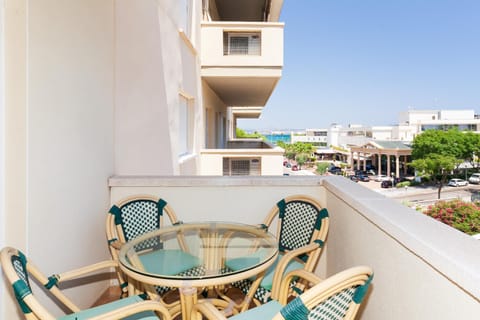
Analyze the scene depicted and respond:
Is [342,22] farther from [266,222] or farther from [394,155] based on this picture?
[266,222]

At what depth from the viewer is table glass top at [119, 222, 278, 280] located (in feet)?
6.54

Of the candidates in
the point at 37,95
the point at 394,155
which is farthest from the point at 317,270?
the point at 394,155

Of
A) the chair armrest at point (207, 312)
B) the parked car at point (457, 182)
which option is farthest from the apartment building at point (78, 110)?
the parked car at point (457, 182)

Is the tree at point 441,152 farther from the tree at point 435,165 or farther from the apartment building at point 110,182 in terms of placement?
the apartment building at point 110,182

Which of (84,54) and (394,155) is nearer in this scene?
(84,54)

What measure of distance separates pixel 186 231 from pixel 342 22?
58713 mm

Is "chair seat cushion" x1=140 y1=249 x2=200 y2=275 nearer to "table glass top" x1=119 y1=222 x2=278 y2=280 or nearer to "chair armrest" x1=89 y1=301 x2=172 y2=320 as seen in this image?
"table glass top" x1=119 y1=222 x2=278 y2=280

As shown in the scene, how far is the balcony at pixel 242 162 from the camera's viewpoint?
25.9 feet

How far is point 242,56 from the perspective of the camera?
756 centimetres

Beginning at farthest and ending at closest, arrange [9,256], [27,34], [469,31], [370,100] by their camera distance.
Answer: [370,100]
[469,31]
[27,34]
[9,256]

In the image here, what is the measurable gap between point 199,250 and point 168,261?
9.9 inches

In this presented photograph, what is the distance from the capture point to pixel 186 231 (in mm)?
2600

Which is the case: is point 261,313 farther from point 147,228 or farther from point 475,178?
point 475,178

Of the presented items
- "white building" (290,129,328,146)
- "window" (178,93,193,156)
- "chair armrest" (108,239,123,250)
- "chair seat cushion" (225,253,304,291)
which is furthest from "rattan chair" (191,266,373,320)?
"white building" (290,129,328,146)
